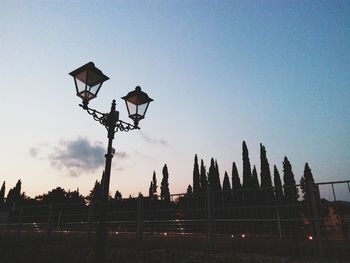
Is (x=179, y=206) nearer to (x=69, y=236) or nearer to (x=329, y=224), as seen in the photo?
(x=329, y=224)

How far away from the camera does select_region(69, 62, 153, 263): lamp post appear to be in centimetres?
541

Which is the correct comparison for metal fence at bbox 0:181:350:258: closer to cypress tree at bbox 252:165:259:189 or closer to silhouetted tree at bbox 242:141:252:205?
silhouetted tree at bbox 242:141:252:205

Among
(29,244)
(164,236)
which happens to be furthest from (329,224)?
(29,244)

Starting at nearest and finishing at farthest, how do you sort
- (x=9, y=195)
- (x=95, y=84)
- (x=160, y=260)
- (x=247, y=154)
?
1. (x=95, y=84)
2. (x=160, y=260)
3. (x=247, y=154)
4. (x=9, y=195)

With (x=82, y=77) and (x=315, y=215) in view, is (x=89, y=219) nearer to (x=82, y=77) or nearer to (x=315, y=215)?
(x=82, y=77)

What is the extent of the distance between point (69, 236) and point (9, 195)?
64.5 metres

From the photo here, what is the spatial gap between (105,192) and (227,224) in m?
3.67

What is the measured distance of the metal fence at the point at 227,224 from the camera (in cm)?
582

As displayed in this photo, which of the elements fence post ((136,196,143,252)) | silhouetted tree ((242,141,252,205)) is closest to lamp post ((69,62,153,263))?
A: fence post ((136,196,143,252))

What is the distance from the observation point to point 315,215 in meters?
5.66

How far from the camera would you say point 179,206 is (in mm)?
7891

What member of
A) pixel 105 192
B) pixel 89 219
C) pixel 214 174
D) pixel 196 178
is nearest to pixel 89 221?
pixel 89 219

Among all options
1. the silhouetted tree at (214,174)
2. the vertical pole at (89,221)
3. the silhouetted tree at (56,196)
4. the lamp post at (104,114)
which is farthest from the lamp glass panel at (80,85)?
the silhouetted tree at (214,174)

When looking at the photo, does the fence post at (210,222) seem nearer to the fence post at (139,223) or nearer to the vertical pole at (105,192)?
the fence post at (139,223)
